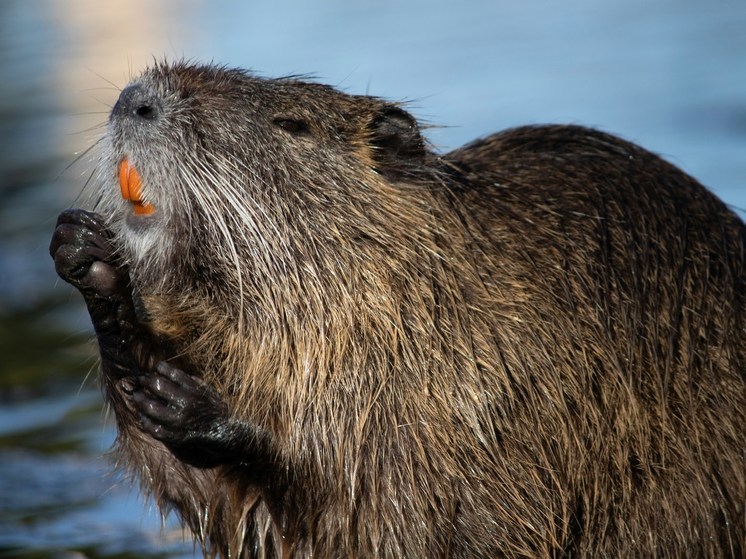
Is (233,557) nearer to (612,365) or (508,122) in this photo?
(612,365)

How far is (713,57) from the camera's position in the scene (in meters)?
12.3

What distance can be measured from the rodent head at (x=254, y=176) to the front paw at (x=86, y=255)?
0.20 feet

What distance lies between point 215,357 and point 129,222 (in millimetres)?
482

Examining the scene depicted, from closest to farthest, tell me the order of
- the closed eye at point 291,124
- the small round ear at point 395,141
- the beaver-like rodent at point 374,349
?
the beaver-like rodent at point 374,349
the closed eye at point 291,124
the small round ear at point 395,141

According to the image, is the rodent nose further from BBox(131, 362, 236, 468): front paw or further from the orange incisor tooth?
BBox(131, 362, 236, 468): front paw

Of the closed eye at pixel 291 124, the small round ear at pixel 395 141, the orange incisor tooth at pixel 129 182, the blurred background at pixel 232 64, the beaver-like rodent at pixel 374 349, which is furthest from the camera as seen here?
the blurred background at pixel 232 64

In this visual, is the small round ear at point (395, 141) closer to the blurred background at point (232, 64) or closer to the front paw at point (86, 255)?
the blurred background at point (232, 64)

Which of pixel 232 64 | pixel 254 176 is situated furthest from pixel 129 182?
pixel 232 64

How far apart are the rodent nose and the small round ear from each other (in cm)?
72

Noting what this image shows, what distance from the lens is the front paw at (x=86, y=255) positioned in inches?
169

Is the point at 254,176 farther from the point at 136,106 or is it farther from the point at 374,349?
the point at 374,349

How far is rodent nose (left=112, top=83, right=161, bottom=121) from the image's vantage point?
4.17 meters

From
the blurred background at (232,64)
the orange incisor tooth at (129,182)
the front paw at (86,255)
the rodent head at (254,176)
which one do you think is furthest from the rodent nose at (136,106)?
the blurred background at (232,64)

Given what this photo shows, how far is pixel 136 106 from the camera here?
165 inches
